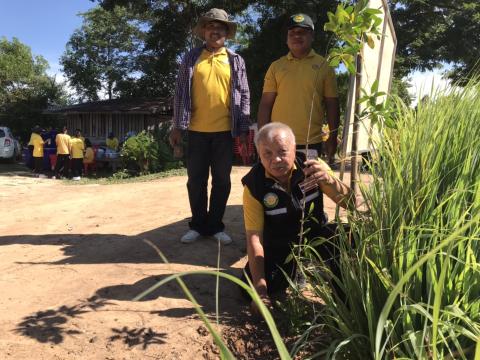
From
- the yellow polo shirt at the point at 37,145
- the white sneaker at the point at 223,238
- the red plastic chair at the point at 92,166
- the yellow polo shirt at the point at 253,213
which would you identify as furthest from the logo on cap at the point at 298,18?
the red plastic chair at the point at 92,166

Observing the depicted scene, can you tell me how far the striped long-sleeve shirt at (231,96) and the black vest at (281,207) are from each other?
1171 mm

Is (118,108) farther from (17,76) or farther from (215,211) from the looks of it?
(215,211)

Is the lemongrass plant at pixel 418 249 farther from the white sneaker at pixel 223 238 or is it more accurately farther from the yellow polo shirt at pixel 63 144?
the yellow polo shirt at pixel 63 144

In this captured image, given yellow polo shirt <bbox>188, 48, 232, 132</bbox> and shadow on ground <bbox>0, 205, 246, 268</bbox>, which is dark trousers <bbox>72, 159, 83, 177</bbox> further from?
yellow polo shirt <bbox>188, 48, 232, 132</bbox>

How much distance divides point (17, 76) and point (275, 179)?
35403 mm

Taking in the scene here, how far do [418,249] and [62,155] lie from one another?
1427cm

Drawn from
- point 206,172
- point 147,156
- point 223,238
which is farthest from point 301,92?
point 147,156

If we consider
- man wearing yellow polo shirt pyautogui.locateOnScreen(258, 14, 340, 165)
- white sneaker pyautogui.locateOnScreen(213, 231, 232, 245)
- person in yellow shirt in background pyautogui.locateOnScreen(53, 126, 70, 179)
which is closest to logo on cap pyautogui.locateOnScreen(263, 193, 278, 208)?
man wearing yellow polo shirt pyautogui.locateOnScreen(258, 14, 340, 165)

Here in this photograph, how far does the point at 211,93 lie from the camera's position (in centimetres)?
369

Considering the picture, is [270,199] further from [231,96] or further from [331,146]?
[231,96]

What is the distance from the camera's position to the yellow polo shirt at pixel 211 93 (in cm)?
369

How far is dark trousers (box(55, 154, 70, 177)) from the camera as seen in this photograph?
1440cm

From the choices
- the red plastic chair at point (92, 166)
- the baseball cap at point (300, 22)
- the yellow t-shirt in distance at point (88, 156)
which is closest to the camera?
the baseball cap at point (300, 22)

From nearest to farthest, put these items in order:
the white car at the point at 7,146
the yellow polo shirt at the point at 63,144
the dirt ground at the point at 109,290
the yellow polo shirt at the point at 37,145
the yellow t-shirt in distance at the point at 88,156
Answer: the dirt ground at the point at 109,290
the yellow polo shirt at the point at 63,144
the yellow polo shirt at the point at 37,145
the yellow t-shirt in distance at the point at 88,156
the white car at the point at 7,146
